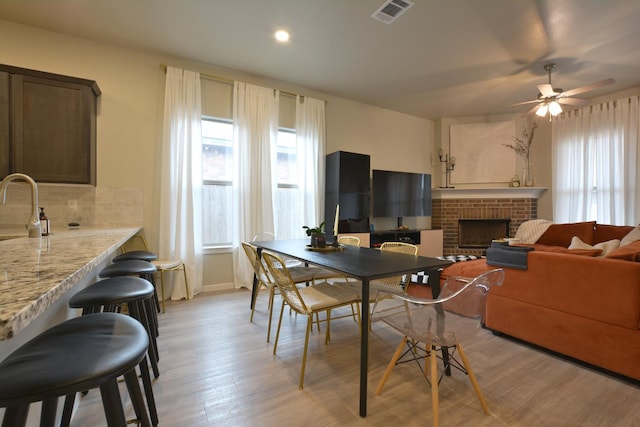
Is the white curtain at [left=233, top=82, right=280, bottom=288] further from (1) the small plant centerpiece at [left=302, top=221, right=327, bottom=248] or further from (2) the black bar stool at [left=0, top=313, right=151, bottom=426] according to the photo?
(2) the black bar stool at [left=0, top=313, right=151, bottom=426]

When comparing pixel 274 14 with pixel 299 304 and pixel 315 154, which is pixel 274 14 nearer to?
pixel 315 154

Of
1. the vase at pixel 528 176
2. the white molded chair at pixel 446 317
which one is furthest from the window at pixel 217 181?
the vase at pixel 528 176

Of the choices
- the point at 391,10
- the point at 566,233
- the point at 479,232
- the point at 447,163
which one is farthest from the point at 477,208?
the point at 391,10

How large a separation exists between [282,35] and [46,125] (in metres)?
2.51

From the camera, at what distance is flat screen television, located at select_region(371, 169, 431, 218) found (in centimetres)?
502

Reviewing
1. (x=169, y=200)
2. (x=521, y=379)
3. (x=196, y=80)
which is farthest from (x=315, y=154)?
(x=521, y=379)

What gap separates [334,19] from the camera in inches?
112

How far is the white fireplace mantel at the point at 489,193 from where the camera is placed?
5533 millimetres

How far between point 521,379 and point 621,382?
2.01 feet

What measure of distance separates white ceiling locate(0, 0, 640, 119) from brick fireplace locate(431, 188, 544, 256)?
2026 mm

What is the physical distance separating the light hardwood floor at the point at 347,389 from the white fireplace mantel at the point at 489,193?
383 cm

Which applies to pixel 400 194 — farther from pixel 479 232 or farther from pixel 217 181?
pixel 217 181

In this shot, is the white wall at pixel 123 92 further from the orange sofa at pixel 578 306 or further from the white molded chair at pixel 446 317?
the orange sofa at pixel 578 306

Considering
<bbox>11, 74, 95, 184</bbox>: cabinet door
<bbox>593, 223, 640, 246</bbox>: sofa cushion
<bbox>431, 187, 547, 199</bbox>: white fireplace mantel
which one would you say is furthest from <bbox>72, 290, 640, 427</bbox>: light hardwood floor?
<bbox>431, 187, 547, 199</bbox>: white fireplace mantel
